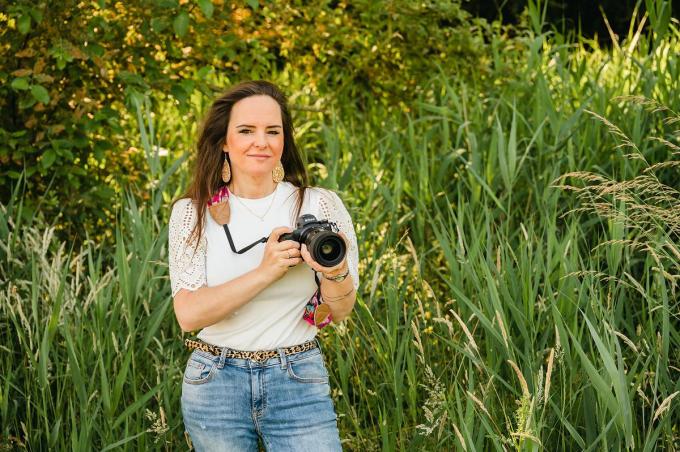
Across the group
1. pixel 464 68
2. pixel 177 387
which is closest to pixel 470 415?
pixel 177 387

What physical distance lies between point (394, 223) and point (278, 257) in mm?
1323

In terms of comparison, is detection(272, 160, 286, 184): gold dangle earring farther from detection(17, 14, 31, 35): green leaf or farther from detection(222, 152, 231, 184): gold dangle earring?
detection(17, 14, 31, 35): green leaf

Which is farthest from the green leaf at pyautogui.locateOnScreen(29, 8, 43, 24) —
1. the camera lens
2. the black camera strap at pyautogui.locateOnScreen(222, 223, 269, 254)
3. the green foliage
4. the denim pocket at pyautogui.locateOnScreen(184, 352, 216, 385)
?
the camera lens

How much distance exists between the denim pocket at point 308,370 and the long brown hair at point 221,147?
325 millimetres

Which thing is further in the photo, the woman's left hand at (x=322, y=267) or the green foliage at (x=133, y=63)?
the green foliage at (x=133, y=63)

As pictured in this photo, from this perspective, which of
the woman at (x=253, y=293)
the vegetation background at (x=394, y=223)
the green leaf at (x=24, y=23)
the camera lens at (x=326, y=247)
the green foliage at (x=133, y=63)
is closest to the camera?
→ the camera lens at (x=326, y=247)

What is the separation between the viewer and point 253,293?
178cm

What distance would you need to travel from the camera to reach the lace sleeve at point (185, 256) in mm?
1881

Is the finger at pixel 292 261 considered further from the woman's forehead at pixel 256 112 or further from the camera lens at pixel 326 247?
the woman's forehead at pixel 256 112

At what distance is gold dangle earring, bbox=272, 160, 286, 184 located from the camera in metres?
1.97

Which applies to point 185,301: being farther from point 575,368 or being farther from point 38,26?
point 38,26

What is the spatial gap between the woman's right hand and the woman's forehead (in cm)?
30

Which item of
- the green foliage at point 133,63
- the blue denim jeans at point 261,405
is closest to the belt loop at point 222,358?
the blue denim jeans at point 261,405

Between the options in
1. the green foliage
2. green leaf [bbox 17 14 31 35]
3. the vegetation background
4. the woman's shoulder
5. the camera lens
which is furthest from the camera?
the green foliage
